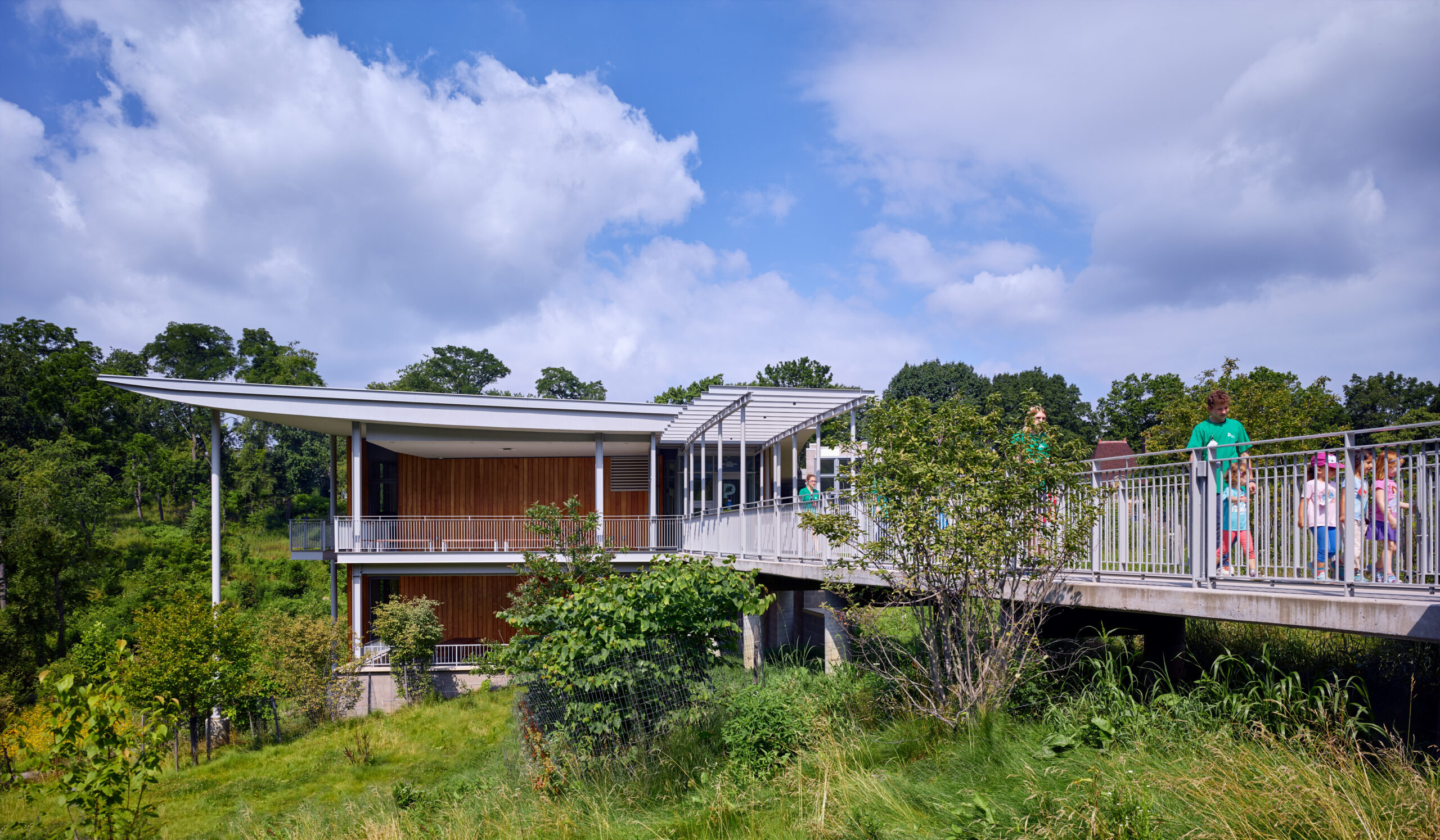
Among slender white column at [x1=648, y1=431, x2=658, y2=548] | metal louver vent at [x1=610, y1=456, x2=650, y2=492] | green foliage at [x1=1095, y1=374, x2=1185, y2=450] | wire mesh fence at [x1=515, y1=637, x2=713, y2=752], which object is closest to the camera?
wire mesh fence at [x1=515, y1=637, x2=713, y2=752]

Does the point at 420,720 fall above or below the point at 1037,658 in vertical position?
below

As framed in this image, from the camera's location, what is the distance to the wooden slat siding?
24.2 meters

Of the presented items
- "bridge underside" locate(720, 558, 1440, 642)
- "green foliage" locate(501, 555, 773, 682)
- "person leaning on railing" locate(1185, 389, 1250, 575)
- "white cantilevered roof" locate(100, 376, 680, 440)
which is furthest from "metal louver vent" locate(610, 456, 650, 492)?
"person leaning on railing" locate(1185, 389, 1250, 575)

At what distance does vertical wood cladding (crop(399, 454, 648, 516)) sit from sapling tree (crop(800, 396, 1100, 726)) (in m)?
18.4

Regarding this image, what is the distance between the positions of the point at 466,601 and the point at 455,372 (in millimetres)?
Result: 45798

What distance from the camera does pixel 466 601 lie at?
954 inches

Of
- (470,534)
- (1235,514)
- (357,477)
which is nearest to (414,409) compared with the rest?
(357,477)

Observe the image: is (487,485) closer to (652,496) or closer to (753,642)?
(652,496)

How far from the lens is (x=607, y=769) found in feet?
26.8

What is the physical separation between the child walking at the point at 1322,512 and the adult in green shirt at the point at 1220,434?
0.65 metres

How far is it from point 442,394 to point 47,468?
28.0m

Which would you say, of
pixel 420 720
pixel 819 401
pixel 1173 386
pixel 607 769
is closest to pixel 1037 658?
pixel 607 769

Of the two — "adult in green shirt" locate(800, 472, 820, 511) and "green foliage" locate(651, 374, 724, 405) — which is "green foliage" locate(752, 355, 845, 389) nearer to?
"green foliage" locate(651, 374, 724, 405)

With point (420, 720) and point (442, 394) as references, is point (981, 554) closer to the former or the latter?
point (420, 720)
